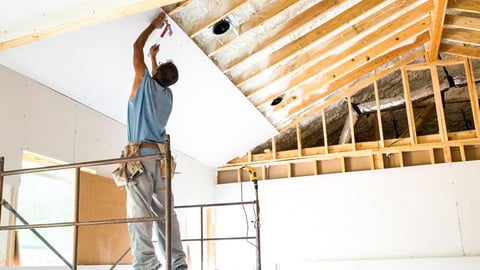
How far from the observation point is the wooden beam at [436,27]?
5633 millimetres

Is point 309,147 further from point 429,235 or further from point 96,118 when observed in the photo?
point 96,118

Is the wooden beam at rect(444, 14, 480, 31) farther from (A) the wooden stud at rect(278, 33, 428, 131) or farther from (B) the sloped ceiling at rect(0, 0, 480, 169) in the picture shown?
(A) the wooden stud at rect(278, 33, 428, 131)

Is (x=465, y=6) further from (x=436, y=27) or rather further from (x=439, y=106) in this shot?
(x=439, y=106)

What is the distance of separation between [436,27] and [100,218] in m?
4.68

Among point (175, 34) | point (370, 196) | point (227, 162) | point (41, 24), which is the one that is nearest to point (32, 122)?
point (41, 24)

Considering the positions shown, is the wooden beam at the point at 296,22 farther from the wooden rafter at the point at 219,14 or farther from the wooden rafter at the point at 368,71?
the wooden rafter at the point at 368,71

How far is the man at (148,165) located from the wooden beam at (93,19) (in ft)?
1.10

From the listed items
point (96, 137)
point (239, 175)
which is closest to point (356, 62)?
point (239, 175)

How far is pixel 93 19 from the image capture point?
292cm

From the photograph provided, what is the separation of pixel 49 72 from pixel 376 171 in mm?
4955

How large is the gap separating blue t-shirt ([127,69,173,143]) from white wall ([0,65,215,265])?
1.25 metres

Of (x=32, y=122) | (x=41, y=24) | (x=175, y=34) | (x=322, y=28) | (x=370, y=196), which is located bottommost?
(x=370, y=196)

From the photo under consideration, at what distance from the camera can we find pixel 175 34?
4.17m

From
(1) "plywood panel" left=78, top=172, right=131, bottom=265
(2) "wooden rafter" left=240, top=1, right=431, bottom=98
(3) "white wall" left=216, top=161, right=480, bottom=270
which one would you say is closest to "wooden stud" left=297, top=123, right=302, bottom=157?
(3) "white wall" left=216, top=161, right=480, bottom=270
